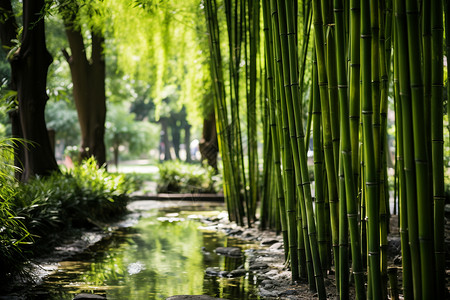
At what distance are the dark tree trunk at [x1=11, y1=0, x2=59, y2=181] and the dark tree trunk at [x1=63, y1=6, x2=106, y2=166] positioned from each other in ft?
7.57

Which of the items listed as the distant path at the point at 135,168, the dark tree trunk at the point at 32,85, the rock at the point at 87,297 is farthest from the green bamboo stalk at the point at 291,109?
the distant path at the point at 135,168

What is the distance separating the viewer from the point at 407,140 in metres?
1.77

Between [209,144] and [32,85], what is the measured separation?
487 centimetres

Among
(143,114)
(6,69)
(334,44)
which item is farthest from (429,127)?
(143,114)

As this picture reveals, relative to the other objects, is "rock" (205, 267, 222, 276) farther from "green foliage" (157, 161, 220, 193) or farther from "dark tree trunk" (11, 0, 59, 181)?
"green foliage" (157, 161, 220, 193)

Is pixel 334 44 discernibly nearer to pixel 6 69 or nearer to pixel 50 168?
pixel 50 168

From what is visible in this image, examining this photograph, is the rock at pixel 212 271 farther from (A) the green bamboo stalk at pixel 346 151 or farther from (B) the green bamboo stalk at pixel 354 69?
(B) the green bamboo stalk at pixel 354 69

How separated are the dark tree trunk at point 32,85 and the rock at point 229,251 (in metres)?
2.14

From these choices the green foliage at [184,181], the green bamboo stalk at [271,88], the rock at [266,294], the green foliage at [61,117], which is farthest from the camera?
the green foliage at [61,117]

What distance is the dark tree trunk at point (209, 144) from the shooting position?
9438mm

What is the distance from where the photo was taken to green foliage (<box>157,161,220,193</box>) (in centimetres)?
836

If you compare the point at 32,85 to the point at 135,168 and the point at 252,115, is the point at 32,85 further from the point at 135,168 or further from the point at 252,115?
the point at 135,168

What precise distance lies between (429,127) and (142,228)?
150 inches

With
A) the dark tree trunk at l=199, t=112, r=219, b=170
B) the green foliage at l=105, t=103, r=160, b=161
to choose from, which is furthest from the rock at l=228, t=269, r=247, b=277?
the green foliage at l=105, t=103, r=160, b=161
